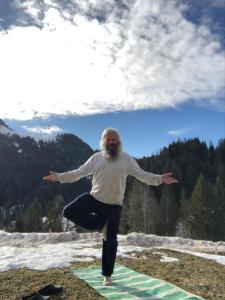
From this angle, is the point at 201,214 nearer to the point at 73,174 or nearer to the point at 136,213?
the point at 136,213

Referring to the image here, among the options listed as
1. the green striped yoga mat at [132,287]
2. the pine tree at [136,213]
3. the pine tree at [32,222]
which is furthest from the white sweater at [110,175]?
the pine tree at [32,222]

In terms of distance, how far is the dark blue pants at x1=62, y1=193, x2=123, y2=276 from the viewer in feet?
24.1

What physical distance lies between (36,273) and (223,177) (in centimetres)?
10840

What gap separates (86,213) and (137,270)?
8.17 feet

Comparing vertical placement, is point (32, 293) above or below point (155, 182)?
below

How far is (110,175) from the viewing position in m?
7.49

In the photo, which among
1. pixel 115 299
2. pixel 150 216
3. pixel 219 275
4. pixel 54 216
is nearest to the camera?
pixel 115 299

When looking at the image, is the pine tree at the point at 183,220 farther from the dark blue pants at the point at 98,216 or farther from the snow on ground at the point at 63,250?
the dark blue pants at the point at 98,216

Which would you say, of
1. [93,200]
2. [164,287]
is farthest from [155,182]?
[164,287]

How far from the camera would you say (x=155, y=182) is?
7625 millimetres

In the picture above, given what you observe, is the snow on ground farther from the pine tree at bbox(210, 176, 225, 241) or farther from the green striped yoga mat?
the pine tree at bbox(210, 176, 225, 241)

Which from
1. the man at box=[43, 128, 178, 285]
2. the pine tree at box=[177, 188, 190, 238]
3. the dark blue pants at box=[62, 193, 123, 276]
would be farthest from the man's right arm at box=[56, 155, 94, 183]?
the pine tree at box=[177, 188, 190, 238]

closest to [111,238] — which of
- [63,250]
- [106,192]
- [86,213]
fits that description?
[86,213]

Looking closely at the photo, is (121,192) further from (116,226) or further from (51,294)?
(51,294)
